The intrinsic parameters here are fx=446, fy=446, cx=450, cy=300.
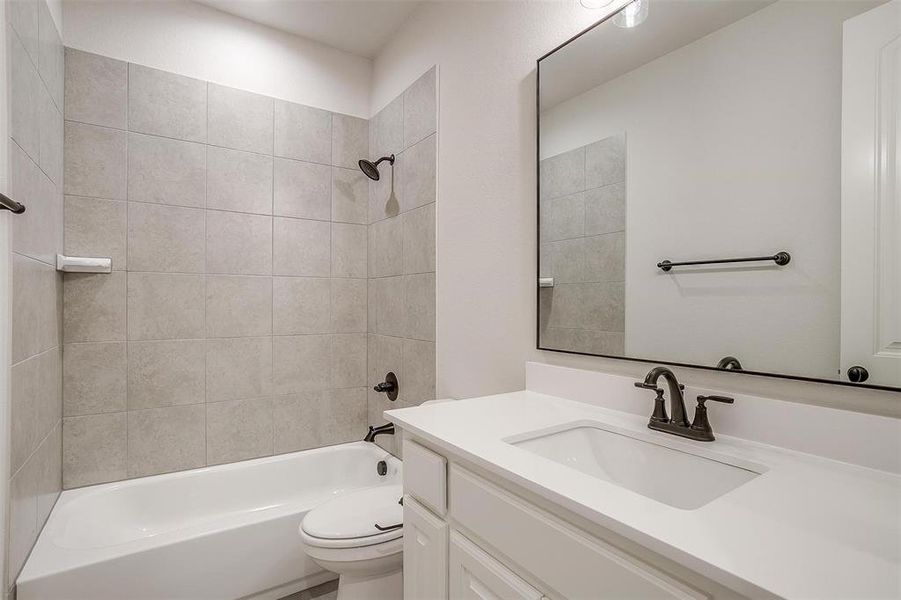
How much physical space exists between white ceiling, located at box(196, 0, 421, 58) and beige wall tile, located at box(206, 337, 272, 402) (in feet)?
5.36

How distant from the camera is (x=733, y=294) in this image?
3.27 feet

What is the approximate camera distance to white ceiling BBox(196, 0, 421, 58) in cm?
215

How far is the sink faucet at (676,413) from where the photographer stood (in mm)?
968

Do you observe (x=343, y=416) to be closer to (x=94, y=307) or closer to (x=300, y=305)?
(x=300, y=305)

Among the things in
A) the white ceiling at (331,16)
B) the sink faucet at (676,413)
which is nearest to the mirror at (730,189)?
the sink faucet at (676,413)

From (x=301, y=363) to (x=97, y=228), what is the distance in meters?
1.09

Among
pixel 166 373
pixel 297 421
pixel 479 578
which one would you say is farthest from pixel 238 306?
pixel 479 578

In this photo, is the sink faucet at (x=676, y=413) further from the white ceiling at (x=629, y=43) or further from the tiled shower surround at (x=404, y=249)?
the tiled shower surround at (x=404, y=249)

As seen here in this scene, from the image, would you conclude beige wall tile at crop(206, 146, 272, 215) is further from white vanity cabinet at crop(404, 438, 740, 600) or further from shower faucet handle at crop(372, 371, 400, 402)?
white vanity cabinet at crop(404, 438, 740, 600)

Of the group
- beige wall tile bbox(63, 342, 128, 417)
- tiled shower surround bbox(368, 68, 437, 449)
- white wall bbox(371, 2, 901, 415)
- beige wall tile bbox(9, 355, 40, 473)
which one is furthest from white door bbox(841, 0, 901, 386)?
beige wall tile bbox(63, 342, 128, 417)

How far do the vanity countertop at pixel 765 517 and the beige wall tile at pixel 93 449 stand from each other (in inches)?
70.3

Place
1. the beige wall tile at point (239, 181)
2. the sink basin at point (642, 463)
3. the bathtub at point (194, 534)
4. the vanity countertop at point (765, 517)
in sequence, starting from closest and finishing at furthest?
the vanity countertop at point (765, 517), the sink basin at point (642, 463), the bathtub at point (194, 534), the beige wall tile at point (239, 181)

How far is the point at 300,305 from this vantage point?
2428 mm

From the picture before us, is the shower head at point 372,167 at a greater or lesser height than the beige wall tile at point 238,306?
greater
